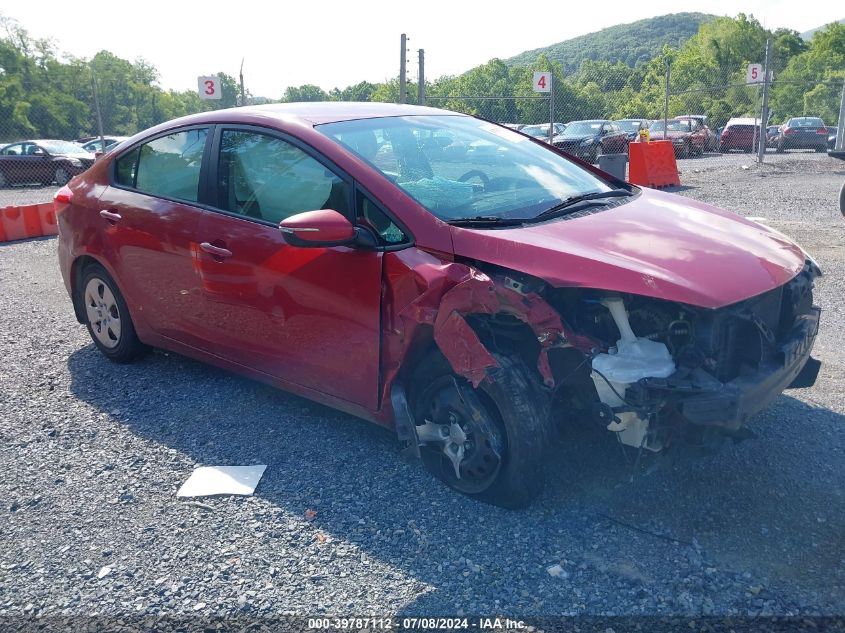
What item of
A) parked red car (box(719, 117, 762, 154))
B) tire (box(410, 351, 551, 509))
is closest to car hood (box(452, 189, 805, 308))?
tire (box(410, 351, 551, 509))

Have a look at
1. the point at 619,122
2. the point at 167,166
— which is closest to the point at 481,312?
the point at 167,166

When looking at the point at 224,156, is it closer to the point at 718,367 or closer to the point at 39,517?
the point at 39,517

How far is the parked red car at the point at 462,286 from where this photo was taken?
119 inches

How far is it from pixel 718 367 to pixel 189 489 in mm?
2453

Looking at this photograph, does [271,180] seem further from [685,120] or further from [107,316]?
[685,120]

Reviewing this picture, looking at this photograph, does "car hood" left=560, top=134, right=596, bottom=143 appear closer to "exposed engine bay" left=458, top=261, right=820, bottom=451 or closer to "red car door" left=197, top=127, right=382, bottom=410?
"red car door" left=197, top=127, right=382, bottom=410

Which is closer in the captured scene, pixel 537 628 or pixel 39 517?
pixel 537 628

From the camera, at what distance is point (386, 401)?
3533 millimetres

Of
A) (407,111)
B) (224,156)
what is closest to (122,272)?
(224,156)

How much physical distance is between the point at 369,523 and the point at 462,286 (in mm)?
1102

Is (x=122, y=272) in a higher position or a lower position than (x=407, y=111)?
lower

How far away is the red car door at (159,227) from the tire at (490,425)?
1678 mm

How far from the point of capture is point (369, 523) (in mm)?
3291

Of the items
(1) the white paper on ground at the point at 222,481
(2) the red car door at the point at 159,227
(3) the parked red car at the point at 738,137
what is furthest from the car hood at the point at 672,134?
(1) the white paper on ground at the point at 222,481
